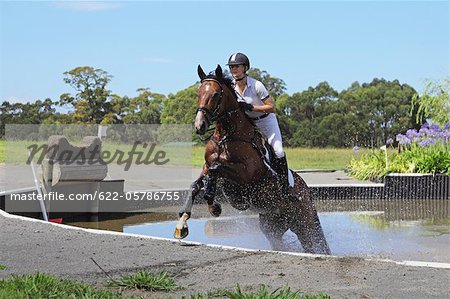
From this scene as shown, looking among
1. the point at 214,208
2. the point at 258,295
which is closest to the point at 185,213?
the point at 214,208

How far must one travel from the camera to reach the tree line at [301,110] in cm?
3831

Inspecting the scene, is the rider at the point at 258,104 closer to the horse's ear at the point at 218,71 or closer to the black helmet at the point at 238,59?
the black helmet at the point at 238,59

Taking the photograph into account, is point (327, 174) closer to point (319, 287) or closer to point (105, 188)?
point (105, 188)

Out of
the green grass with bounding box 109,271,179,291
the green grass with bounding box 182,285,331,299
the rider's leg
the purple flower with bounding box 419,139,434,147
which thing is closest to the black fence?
the purple flower with bounding box 419,139,434,147

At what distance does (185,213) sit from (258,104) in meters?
1.63

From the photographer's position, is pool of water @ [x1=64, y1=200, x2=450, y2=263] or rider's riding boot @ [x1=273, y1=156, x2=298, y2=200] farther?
pool of water @ [x1=64, y1=200, x2=450, y2=263]

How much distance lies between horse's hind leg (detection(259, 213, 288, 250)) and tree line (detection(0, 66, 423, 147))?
27896mm

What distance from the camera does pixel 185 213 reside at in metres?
6.98

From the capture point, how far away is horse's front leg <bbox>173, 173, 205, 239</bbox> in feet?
22.5

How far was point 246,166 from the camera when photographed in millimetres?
7324

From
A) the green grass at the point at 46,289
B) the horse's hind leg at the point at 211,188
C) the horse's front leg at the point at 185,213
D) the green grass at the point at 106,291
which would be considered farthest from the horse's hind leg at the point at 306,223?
the green grass at the point at 46,289

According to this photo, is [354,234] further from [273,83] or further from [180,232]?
[273,83]

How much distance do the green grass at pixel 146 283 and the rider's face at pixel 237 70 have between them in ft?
9.50

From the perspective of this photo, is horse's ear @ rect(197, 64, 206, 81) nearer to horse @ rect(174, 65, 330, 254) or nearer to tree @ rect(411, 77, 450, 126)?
horse @ rect(174, 65, 330, 254)
